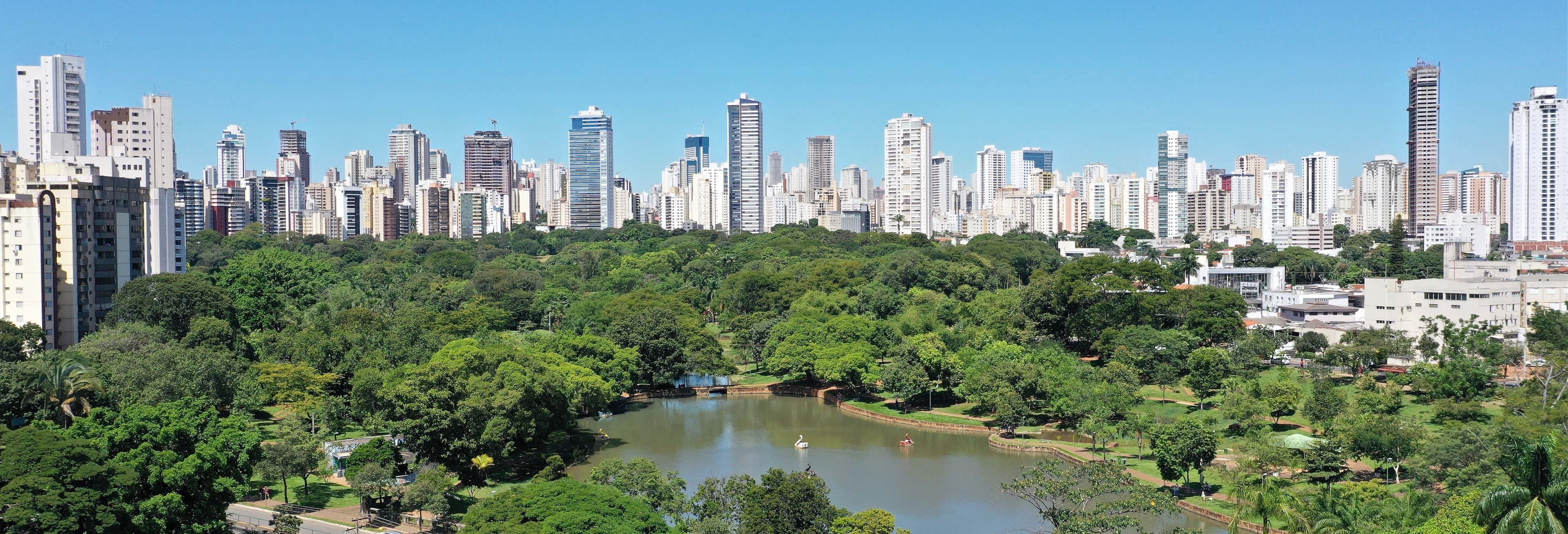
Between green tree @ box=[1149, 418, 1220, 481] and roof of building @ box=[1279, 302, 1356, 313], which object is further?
roof of building @ box=[1279, 302, 1356, 313]

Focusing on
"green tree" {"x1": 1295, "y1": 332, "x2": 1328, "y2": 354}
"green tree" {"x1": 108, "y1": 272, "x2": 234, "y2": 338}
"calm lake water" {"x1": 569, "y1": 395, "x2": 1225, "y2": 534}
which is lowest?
"calm lake water" {"x1": 569, "y1": 395, "x2": 1225, "y2": 534}

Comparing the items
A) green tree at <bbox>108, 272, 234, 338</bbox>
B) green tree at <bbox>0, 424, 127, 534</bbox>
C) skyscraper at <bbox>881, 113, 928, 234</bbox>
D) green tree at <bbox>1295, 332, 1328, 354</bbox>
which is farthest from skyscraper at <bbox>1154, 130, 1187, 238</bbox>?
green tree at <bbox>0, 424, 127, 534</bbox>

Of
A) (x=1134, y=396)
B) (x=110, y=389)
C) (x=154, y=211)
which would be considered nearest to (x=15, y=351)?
(x=110, y=389)

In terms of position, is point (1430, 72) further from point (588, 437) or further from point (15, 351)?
point (15, 351)

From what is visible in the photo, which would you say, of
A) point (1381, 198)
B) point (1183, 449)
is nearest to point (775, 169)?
point (1381, 198)

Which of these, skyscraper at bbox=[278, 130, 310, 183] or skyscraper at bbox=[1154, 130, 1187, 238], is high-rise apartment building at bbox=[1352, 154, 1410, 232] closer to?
skyscraper at bbox=[1154, 130, 1187, 238]

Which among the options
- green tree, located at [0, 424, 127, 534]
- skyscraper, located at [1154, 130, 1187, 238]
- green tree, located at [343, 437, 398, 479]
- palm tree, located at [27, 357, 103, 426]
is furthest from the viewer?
skyscraper, located at [1154, 130, 1187, 238]

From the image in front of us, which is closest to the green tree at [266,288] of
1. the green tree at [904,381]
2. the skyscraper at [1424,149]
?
the green tree at [904,381]
